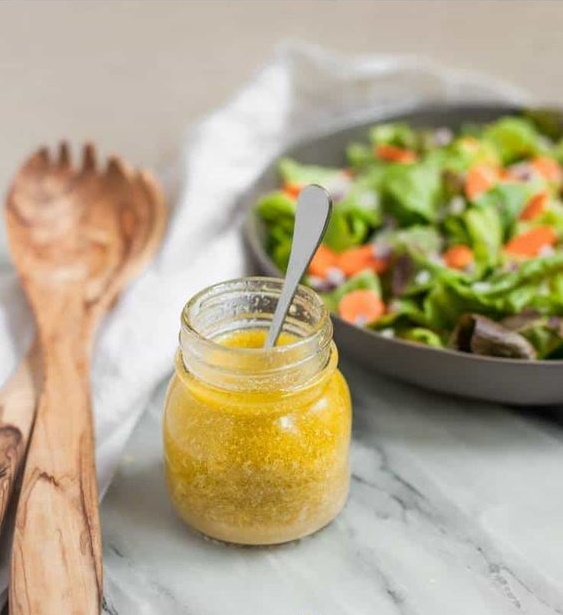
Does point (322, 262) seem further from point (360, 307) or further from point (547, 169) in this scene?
point (547, 169)

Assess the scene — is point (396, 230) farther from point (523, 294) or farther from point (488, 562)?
point (488, 562)

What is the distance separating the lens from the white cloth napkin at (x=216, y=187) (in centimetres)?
126

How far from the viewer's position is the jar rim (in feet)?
3.16

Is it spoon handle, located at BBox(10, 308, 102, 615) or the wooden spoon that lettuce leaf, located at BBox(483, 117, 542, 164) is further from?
spoon handle, located at BBox(10, 308, 102, 615)

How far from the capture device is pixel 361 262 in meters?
1.41

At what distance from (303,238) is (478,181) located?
0.58 m

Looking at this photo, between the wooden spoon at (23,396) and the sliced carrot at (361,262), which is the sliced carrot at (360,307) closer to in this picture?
the sliced carrot at (361,262)

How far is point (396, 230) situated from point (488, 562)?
0.57m

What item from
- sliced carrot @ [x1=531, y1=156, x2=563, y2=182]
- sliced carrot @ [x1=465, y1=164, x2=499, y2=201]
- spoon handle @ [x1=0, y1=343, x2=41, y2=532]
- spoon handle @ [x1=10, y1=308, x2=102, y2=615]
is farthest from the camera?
sliced carrot @ [x1=531, y1=156, x2=563, y2=182]

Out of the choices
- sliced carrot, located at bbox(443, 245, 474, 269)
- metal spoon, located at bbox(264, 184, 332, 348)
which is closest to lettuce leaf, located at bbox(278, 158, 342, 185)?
sliced carrot, located at bbox(443, 245, 474, 269)

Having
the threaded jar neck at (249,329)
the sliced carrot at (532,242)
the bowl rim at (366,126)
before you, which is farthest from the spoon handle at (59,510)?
the sliced carrot at (532,242)

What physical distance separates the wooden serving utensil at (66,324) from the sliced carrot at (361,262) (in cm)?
27

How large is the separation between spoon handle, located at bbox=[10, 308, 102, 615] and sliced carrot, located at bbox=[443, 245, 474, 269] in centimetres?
49

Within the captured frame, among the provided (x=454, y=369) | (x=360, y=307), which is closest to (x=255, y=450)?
(x=454, y=369)
